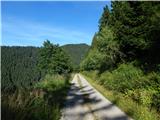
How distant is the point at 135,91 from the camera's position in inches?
860

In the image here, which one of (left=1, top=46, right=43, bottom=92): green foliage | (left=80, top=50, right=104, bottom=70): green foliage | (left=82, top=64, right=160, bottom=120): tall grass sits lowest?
(left=82, top=64, right=160, bottom=120): tall grass

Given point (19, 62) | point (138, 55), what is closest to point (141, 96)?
point (138, 55)

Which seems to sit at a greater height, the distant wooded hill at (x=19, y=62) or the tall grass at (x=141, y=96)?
the distant wooded hill at (x=19, y=62)

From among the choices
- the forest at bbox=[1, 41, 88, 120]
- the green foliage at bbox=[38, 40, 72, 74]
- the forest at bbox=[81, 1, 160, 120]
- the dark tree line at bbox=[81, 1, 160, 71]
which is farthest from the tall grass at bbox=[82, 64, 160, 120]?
the green foliage at bbox=[38, 40, 72, 74]

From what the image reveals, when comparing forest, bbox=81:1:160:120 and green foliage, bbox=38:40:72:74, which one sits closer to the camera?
forest, bbox=81:1:160:120

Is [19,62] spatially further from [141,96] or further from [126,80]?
[141,96]

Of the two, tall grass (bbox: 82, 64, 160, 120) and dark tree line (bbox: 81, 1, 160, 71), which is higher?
dark tree line (bbox: 81, 1, 160, 71)

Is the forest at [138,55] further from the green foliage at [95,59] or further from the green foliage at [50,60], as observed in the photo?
the green foliage at [50,60]

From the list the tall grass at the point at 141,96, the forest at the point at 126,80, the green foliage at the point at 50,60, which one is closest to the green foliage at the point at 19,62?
the green foliage at the point at 50,60

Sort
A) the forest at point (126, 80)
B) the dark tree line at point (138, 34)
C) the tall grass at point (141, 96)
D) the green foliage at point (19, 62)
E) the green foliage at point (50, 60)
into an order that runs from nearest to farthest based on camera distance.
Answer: the forest at point (126, 80) < the tall grass at point (141, 96) < the dark tree line at point (138, 34) < the green foliage at point (50, 60) < the green foliage at point (19, 62)

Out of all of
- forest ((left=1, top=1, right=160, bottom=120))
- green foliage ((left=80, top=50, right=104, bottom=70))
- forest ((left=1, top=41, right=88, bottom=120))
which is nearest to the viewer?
forest ((left=1, top=41, right=88, bottom=120))

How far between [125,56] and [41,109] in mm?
23700

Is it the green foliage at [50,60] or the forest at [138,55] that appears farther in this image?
the green foliage at [50,60]

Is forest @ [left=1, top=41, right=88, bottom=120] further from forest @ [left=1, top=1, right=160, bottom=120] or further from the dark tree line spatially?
the dark tree line
